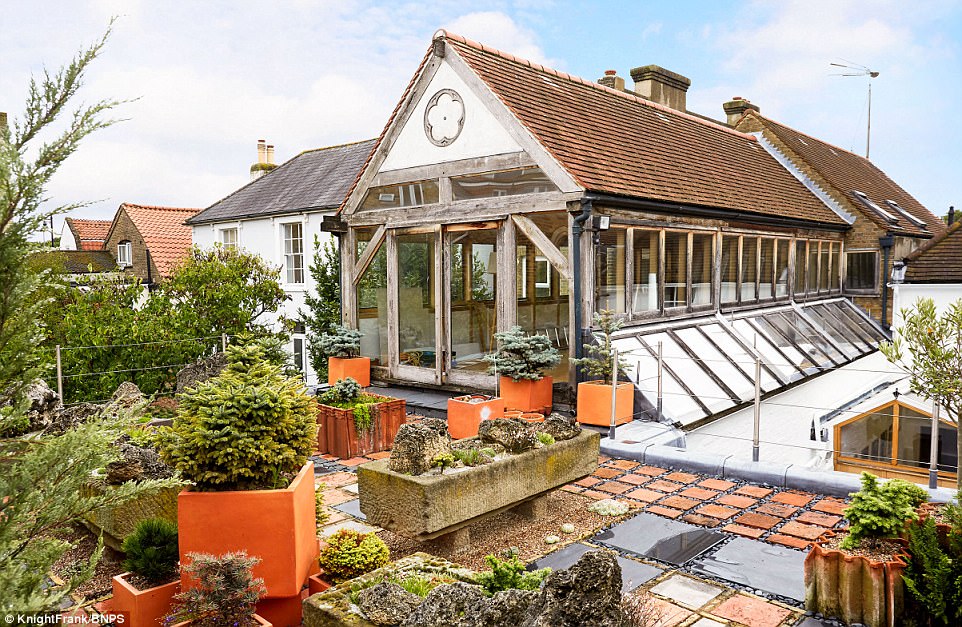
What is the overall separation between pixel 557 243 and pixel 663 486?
185 inches

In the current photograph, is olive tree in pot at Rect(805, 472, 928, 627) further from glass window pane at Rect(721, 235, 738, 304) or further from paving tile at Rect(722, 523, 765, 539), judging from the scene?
glass window pane at Rect(721, 235, 738, 304)

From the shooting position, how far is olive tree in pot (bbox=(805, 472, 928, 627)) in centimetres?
429

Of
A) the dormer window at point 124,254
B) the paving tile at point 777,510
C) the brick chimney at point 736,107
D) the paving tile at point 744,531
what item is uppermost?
the brick chimney at point 736,107

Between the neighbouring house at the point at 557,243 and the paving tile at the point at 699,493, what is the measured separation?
2.20 metres

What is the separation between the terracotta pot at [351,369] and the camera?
12.8 metres

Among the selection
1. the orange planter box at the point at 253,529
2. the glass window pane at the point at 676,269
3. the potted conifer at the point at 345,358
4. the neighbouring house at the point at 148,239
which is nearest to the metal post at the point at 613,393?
the glass window pane at the point at 676,269

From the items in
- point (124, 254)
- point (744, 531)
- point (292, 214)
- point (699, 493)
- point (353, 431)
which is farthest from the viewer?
point (124, 254)

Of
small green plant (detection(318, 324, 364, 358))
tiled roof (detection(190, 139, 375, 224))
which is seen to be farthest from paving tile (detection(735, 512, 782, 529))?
tiled roof (detection(190, 139, 375, 224))

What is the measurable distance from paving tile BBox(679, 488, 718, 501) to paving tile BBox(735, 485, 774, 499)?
0.99ft

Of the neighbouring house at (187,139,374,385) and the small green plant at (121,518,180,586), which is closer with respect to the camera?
the small green plant at (121,518,180,586)

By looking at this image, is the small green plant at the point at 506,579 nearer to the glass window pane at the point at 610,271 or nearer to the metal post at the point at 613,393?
the metal post at the point at 613,393

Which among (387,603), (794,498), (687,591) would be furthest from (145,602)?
(794,498)

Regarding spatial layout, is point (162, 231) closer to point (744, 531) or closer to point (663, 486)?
point (663, 486)

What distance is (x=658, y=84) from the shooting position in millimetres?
18922
